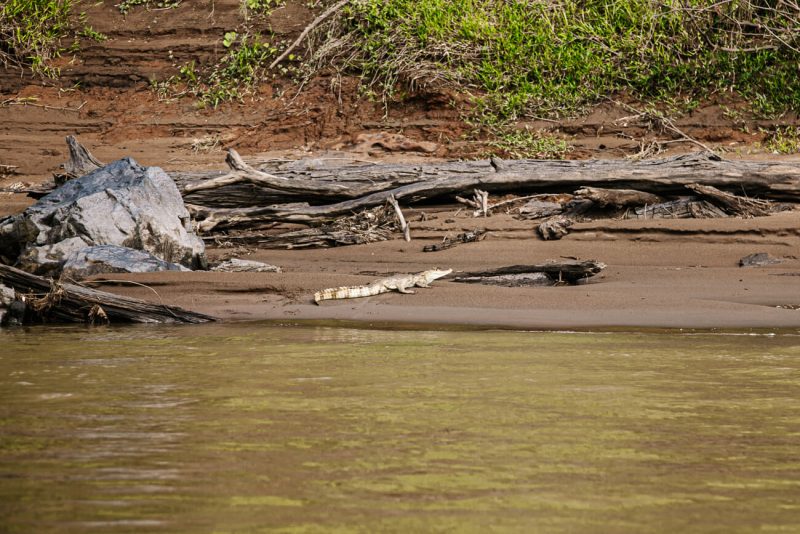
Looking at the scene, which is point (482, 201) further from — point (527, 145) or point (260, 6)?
point (260, 6)

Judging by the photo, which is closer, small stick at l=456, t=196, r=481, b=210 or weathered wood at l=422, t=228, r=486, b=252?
weathered wood at l=422, t=228, r=486, b=252

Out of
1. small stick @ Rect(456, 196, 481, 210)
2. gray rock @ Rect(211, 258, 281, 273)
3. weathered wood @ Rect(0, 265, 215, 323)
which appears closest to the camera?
weathered wood @ Rect(0, 265, 215, 323)

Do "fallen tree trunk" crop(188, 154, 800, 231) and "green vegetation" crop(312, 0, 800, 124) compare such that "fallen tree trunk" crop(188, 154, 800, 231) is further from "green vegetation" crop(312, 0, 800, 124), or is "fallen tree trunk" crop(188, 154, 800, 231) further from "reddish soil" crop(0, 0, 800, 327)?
"green vegetation" crop(312, 0, 800, 124)

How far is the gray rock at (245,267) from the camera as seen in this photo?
8.51 metres

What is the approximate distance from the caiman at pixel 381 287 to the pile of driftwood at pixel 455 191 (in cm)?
169

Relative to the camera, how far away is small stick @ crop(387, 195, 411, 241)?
948 centimetres

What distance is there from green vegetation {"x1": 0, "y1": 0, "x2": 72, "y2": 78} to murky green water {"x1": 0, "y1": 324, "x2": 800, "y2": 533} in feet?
32.1

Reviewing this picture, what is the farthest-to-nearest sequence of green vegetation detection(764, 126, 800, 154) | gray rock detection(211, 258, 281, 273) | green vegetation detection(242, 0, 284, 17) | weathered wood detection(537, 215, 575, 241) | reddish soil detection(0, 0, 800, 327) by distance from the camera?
green vegetation detection(242, 0, 284, 17), green vegetation detection(764, 126, 800, 154), weathered wood detection(537, 215, 575, 241), gray rock detection(211, 258, 281, 273), reddish soil detection(0, 0, 800, 327)

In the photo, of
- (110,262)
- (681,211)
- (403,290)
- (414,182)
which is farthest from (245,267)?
(681,211)

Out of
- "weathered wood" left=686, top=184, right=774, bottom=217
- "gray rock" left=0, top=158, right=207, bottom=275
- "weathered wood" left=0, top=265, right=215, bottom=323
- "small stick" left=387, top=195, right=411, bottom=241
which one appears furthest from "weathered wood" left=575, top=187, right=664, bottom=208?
"weathered wood" left=0, top=265, right=215, bottom=323

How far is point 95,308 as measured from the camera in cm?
724

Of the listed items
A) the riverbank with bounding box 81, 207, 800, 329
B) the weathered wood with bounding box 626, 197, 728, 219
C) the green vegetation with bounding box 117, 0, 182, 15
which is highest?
the green vegetation with bounding box 117, 0, 182, 15

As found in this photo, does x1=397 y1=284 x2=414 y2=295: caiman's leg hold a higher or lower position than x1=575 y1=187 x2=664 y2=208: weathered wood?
lower

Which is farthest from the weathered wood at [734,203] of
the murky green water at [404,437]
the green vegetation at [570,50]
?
the murky green water at [404,437]
